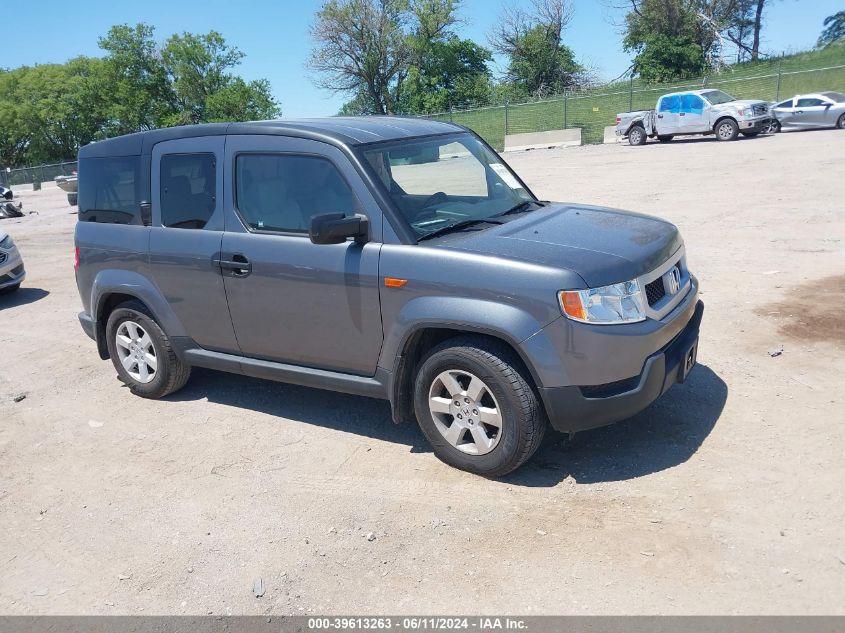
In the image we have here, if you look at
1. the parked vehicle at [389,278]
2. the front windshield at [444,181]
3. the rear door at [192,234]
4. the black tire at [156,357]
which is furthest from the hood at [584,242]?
the black tire at [156,357]

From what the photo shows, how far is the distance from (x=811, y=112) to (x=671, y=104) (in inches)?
178

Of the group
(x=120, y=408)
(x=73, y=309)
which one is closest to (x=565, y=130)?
(x=73, y=309)

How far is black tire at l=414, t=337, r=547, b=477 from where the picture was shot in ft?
12.9

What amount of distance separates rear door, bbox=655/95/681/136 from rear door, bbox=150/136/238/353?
79.7ft

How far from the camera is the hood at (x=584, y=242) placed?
389 cm

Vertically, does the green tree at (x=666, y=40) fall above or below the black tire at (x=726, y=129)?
above

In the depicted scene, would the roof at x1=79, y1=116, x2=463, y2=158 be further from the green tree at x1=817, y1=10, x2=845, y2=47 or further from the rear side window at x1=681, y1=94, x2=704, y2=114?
the green tree at x1=817, y1=10, x2=845, y2=47

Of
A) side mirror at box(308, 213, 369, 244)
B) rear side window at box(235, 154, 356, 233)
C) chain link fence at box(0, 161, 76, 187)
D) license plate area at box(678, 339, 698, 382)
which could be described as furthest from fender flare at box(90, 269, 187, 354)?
chain link fence at box(0, 161, 76, 187)

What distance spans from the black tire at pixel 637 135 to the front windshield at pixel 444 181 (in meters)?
24.4

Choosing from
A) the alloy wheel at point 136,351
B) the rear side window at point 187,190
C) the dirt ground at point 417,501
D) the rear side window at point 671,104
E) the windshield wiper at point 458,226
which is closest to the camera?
the dirt ground at point 417,501

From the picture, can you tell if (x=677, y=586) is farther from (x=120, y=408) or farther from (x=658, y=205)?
(x=658, y=205)

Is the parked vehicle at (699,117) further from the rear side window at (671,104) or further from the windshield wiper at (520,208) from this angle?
the windshield wiper at (520,208)

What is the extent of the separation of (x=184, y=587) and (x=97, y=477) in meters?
1.55

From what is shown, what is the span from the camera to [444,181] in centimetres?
520
